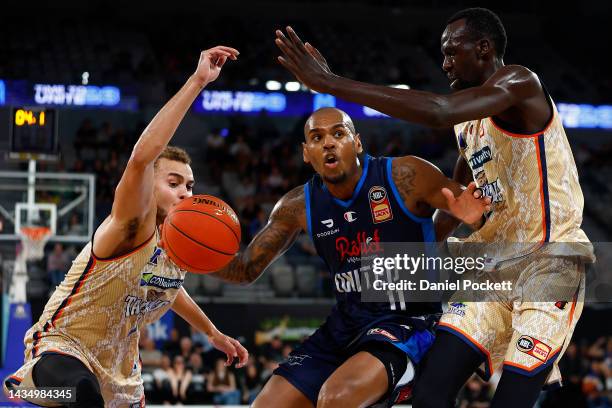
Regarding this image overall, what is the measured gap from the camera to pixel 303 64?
3.97 meters

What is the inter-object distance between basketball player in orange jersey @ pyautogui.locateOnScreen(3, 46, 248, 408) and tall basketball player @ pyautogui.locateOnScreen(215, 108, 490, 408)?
0.51 m

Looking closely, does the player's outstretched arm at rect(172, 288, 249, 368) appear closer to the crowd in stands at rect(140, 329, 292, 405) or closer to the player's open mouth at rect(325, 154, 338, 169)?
the player's open mouth at rect(325, 154, 338, 169)

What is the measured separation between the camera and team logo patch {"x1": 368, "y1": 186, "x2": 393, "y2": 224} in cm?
474

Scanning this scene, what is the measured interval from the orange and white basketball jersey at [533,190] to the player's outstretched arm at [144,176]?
142 centimetres

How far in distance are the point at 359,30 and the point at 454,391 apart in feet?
69.0

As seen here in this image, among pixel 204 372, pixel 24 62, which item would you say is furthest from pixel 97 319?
pixel 24 62

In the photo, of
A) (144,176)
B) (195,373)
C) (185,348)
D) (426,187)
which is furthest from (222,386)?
(144,176)

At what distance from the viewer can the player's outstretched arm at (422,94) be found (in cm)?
375

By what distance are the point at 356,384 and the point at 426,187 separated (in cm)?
114

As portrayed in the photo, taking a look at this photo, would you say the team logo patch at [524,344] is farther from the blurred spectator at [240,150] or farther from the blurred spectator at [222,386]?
the blurred spectator at [240,150]

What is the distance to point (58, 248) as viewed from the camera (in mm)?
11969

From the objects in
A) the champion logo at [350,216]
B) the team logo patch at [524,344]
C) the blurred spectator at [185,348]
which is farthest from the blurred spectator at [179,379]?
the team logo patch at [524,344]

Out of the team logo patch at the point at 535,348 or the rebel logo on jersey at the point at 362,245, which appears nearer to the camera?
the team logo patch at the point at 535,348
